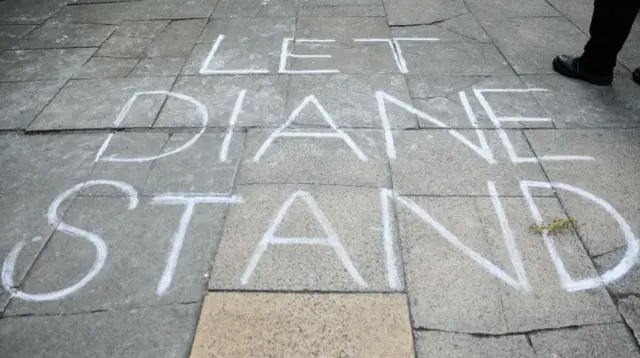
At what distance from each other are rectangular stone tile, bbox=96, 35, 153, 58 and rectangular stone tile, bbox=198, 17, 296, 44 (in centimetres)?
62

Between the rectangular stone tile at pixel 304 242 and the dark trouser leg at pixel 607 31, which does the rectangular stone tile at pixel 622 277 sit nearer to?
the rectangular stone tile at pixel 304 242

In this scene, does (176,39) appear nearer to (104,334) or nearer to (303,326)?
(104,334)

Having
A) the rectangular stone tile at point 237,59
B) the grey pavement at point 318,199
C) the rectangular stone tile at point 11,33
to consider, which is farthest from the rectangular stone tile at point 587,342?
the rectangular stone tile at point 11,33

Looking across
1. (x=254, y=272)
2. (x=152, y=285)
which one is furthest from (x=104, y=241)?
(x=254, y=272)

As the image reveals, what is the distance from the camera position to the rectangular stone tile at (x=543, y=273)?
206 centimetres

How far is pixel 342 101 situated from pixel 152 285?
7.01 ft

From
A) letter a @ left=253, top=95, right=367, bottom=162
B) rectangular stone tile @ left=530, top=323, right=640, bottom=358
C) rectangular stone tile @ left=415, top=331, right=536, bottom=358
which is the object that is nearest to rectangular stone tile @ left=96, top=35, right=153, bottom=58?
letter a @ left=253, top=95, right=367, bottom=162

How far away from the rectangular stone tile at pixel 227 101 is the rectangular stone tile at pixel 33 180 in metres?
0.63

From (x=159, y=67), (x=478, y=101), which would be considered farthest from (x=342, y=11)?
(x=478, y=101)

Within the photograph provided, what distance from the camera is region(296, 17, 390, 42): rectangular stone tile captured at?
4.82 meters

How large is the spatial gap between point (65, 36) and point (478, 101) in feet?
14.7

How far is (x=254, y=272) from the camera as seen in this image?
2.29 metres

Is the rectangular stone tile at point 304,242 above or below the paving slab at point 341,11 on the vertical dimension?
below

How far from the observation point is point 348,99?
3.73 m
